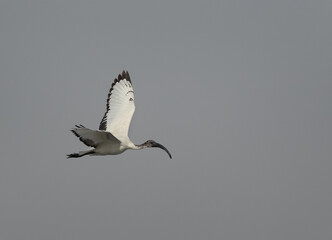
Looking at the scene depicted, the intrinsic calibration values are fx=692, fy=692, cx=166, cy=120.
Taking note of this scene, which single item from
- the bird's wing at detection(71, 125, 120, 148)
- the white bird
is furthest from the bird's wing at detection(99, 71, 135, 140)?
the bird's wing at detection(71, 125, 120, 148)

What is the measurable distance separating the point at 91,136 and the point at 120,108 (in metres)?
4.87

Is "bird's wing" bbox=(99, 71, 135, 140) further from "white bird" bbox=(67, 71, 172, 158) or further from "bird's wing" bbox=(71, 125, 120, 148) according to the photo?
"bird's wing" bbox=(71, 125, 120, 148)

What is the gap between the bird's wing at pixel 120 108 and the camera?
2667 centimetres

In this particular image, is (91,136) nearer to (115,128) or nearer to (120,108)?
(115,128)

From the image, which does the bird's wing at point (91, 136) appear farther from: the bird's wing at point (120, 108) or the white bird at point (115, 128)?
the bird's wing at point (120, 108)

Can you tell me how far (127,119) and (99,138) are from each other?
358cm

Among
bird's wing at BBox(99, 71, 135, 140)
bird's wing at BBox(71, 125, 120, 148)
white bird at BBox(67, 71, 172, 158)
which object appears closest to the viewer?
bird's wing at BBox(71, 125, 120, 148)

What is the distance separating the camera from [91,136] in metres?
23.1

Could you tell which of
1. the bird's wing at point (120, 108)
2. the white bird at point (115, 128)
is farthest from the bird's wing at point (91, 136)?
the bird's wing at point (120, 108)

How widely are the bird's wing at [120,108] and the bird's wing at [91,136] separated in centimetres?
194

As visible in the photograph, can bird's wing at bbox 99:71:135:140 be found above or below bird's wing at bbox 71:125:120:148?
above

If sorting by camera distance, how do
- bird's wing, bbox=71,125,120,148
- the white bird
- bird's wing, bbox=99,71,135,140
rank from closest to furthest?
bird's wing, bbox=71,125,120,148
the white bird
bird's wing, bbox=99,71,135,140

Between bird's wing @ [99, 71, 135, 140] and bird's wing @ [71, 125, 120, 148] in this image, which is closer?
bird's wing @ [71, 125, 120, 148]

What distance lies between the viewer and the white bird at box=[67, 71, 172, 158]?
76.3 ft
